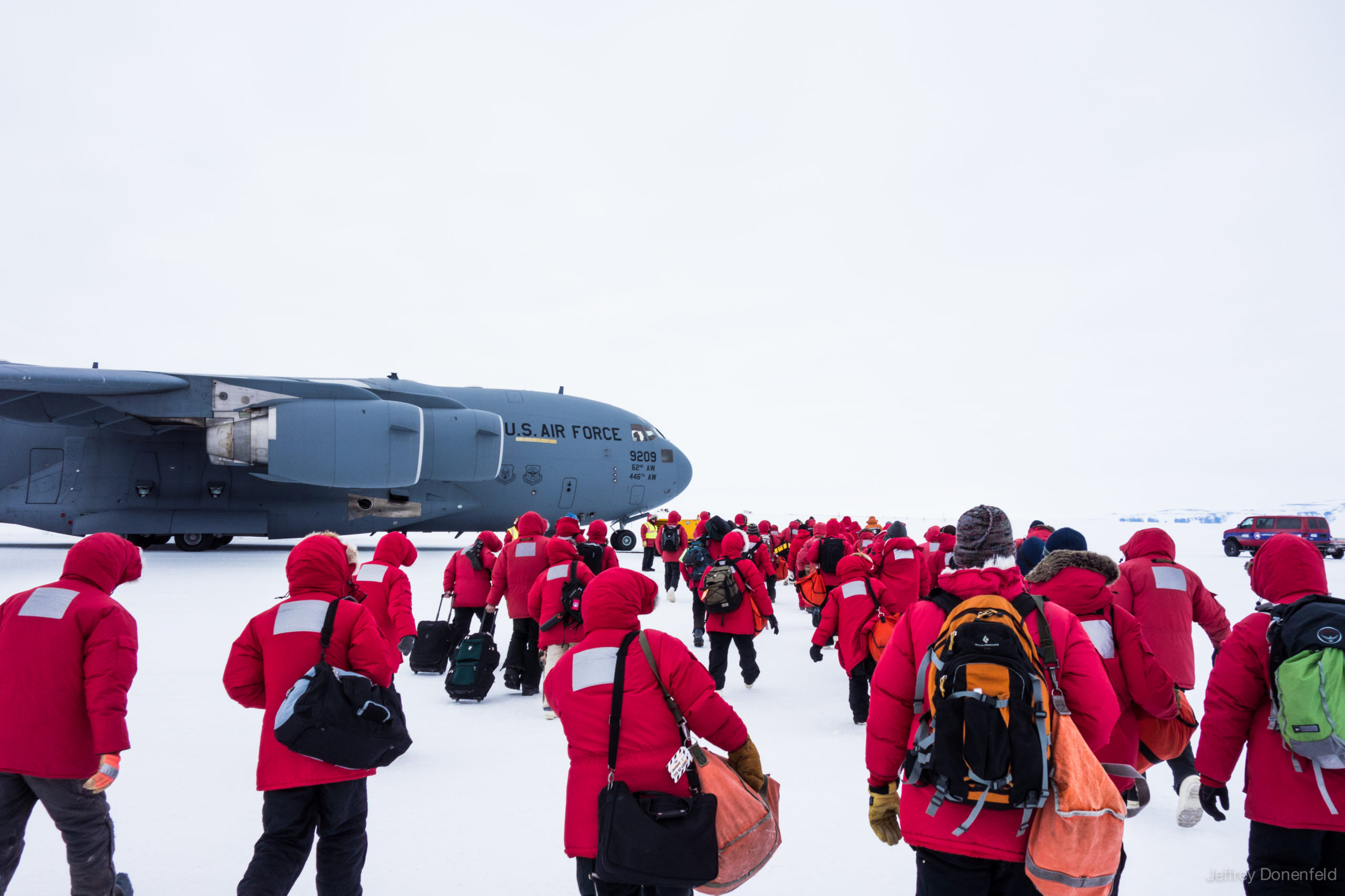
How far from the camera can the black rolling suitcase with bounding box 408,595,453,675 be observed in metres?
7.95

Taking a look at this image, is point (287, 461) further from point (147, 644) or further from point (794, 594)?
point (794, 594)

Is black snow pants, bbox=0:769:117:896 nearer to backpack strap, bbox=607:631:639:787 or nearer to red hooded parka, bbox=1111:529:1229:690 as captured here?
backpack strap, bbox=607:631:639:787

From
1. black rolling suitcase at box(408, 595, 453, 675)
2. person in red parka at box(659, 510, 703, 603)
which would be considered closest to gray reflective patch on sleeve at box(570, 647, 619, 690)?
black rolling suitcase at box(408, 595, 453, 675)

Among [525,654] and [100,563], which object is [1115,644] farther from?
[525,654]

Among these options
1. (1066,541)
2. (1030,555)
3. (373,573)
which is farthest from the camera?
(1030,555)

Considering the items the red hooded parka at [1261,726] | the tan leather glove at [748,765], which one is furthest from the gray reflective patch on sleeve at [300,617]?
the red hooded parka at [1261,726]

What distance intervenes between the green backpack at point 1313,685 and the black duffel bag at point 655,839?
7.04 ft

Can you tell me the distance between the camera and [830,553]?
9.78 meters

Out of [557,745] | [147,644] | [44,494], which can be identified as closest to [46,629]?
[557,745]

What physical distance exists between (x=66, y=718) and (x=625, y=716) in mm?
2385

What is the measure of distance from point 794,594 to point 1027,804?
47.4 feet

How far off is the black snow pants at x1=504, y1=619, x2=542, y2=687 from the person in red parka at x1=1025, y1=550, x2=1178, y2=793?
518cm

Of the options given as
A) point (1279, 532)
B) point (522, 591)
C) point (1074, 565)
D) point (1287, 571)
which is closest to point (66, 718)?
point (522, 591)

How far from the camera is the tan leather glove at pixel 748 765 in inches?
115
